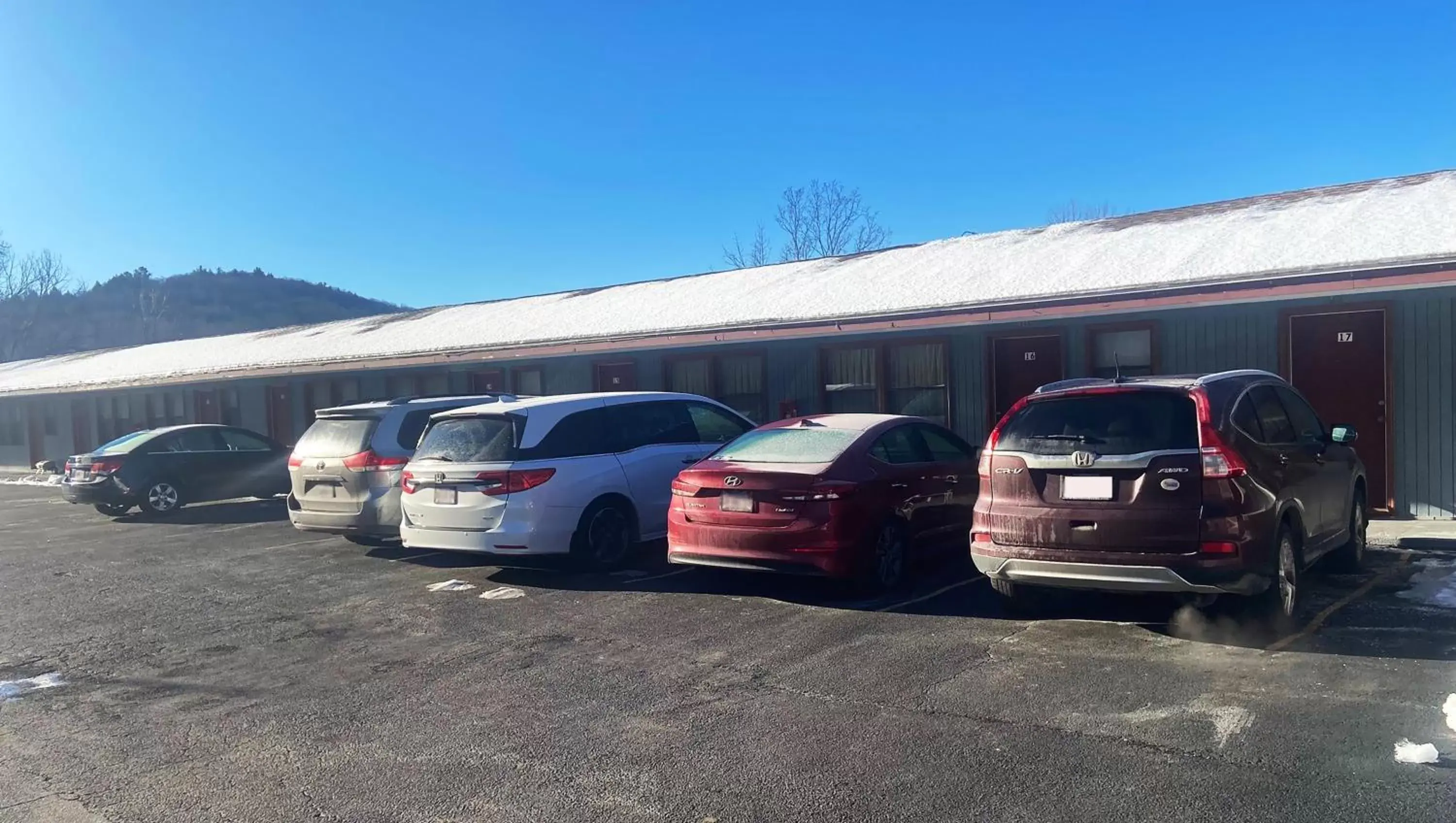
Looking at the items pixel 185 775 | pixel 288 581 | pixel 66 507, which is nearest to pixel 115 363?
pixel 66 507

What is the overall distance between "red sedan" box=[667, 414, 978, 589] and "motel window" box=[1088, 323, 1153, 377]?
15.0 feet

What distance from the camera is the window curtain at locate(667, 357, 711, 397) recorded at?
55.1 feet

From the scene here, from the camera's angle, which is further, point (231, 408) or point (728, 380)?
point (231, 408)

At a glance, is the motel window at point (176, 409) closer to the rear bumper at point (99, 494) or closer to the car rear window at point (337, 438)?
the rear bumper at point (99, 494)

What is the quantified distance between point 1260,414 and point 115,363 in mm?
33174

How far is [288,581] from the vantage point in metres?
9.70

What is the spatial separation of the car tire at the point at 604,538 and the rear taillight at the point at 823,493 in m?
2.22

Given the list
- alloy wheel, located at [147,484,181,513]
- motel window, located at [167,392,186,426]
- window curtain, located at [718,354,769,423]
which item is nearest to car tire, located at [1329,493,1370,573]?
window curtain, located at [718,354,769,423]

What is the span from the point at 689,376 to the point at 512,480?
27.3ft

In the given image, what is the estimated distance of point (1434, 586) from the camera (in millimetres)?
7516

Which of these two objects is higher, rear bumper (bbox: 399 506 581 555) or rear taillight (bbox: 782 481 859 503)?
rear taillight (bbox: 782 481 859 503)

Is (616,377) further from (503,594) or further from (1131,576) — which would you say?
(1131,576)

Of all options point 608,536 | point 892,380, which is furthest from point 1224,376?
point 892,380

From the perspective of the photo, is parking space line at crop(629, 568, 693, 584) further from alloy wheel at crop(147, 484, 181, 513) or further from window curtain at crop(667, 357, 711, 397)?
alloy wheel at crop(147, 484, 181, 513)
